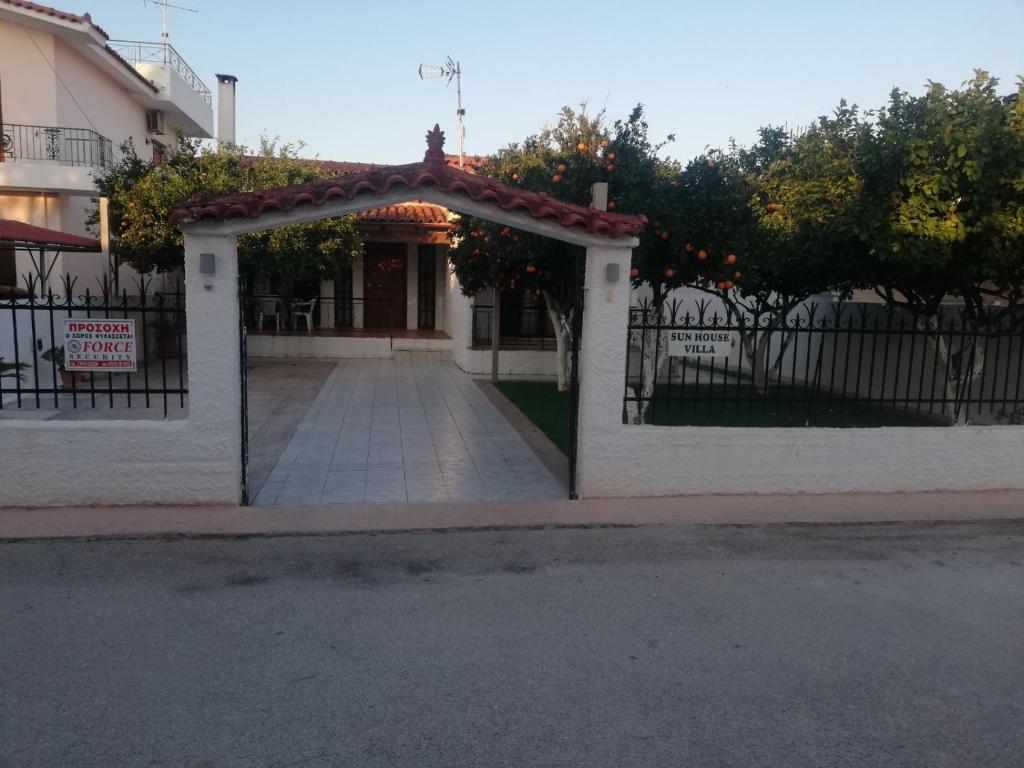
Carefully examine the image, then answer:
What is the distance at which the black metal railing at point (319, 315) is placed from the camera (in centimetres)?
2089

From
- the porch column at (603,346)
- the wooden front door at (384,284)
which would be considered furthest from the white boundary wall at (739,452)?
the wooden front door at (384,284)

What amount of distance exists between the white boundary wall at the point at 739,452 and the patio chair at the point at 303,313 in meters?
14.3

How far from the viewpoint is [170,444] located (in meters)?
6.84

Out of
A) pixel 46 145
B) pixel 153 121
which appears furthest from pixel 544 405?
pixel 153 121

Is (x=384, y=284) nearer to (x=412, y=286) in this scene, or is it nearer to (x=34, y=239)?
(x=412, y=286)

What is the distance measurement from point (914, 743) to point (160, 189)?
1527 cm

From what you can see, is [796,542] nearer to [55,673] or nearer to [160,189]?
[55,673]

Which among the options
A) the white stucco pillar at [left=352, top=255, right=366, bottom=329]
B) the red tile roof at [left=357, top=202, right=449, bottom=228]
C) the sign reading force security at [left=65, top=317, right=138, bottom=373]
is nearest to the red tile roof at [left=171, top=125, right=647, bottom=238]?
the sign reading force security at [left=65, top=317, right=138, bottom=373]

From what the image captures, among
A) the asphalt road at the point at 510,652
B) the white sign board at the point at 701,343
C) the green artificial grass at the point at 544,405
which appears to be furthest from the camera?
the green artificial grass at the point at 544,405

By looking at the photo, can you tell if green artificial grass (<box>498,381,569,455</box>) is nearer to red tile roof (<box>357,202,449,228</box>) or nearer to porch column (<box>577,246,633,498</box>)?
porch column (<box>577,246,633,498</box>)

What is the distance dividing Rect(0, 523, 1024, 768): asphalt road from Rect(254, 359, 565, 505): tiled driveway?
131 centimetres

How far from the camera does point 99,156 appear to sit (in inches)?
653

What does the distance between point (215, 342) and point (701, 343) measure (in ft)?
14.7

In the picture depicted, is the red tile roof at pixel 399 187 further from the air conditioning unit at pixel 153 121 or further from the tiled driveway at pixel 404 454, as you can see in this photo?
the air conditioning unit at pixel 153 121
